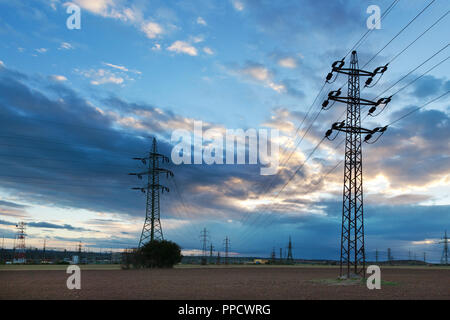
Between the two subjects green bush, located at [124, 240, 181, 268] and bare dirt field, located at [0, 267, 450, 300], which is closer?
bare dirt field, located at [0, 267, 450, 300]

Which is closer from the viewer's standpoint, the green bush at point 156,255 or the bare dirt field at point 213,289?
the bare dirt field at point 213,289

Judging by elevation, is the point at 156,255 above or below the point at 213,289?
below

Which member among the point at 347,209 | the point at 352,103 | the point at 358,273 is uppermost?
the point at 352,103

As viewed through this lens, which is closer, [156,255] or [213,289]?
[213,289]

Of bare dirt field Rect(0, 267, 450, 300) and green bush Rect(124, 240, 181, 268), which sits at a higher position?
bare dirt field Rect(0, 267, 450, 300)

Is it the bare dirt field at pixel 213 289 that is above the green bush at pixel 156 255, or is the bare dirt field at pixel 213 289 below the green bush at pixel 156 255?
→ above
